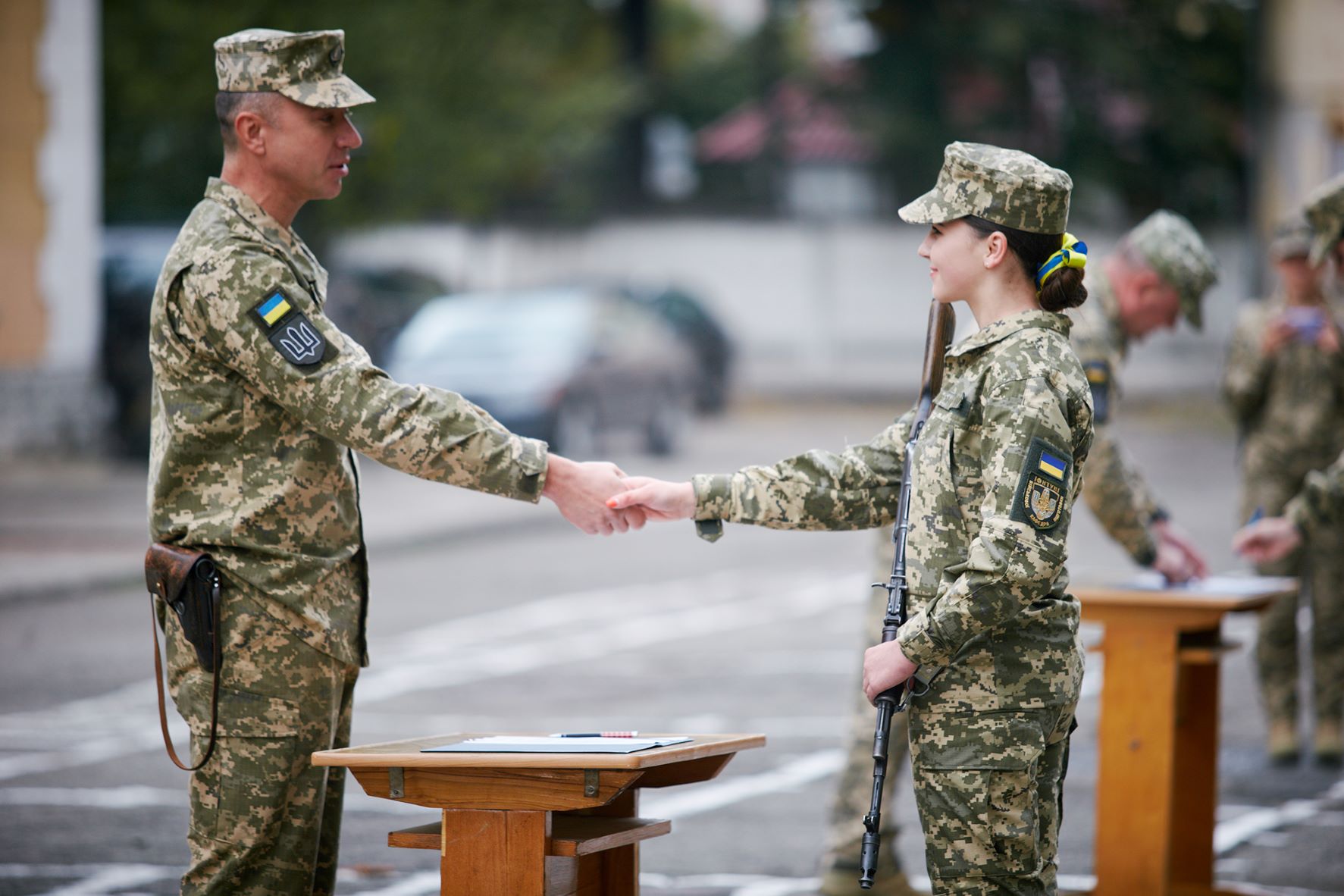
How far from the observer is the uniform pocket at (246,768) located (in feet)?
13.7

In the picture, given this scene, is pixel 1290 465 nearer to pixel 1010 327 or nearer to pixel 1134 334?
pixel 1134 334

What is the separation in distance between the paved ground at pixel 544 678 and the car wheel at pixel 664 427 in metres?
1.65

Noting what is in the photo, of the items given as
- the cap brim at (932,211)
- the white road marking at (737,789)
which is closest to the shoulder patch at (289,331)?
the cap brim at (932,211)

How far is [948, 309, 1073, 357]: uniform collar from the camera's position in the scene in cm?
398

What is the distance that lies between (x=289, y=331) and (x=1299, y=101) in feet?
89.1

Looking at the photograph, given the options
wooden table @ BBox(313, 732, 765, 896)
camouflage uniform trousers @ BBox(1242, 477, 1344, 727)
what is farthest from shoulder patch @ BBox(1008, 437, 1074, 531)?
camouflage uniform trousers @ BBox(1242, 477, 1344, 727)

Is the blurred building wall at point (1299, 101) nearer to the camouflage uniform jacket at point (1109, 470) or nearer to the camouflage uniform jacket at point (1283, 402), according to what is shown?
the camouflage uniform jacket at point (1283, 402)

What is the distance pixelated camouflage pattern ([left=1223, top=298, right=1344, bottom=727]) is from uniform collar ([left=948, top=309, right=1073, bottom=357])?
4388mm

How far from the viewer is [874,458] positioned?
4543 mm

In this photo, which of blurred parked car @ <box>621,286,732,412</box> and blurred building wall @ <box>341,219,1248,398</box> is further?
blurred building wall @ <box>341,219,1248,398</box>

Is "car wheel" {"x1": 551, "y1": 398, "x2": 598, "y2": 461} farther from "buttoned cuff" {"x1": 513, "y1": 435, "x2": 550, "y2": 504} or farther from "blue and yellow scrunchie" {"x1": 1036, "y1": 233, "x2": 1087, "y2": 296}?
"blue and yellow scrunchie" {"x1": 1036, "y1": 233, "x2": 1087, "y2": 296}

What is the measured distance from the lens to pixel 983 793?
153 inches

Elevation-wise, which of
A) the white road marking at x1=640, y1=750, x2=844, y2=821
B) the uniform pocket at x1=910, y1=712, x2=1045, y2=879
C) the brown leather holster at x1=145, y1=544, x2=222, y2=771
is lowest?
the white road marking at x1=640, y1=750, x2=844, y2=821

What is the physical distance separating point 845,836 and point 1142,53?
30.1 meters
